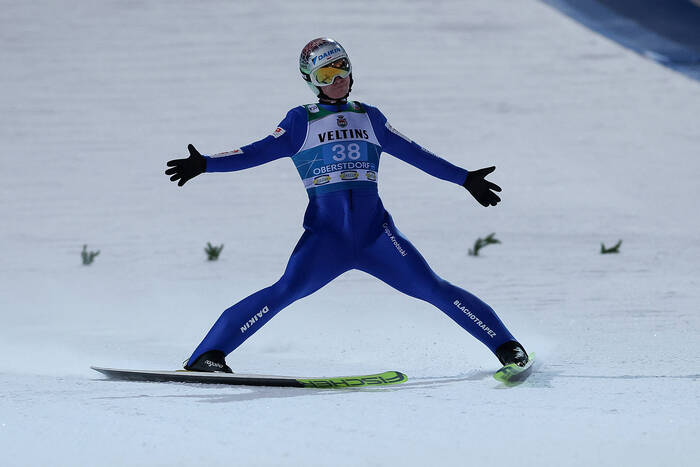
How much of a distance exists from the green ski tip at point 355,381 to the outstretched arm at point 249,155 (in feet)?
3.27

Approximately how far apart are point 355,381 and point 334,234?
661 millimetres

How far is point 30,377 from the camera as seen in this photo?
511cm

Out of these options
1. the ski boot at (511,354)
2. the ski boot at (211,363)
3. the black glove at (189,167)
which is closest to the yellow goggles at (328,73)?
the black glove at (189,167)

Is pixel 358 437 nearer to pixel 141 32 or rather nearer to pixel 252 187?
pixel 252 187

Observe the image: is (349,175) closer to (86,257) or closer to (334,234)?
(334,234)

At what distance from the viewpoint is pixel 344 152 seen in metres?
4.90

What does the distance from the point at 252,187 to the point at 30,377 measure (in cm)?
760

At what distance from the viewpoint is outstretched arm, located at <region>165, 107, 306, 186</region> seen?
4.71 meters

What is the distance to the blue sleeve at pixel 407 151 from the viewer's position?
508 cm

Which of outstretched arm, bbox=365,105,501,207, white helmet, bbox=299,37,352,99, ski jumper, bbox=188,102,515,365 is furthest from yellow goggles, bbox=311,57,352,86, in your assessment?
outstretched arm, bbox=365,105,501,207

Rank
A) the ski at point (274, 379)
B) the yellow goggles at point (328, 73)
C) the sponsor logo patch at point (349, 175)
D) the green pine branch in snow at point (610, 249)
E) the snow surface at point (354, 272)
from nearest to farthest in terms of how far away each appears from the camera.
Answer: the snow surface at point (354, 272), the ski at point (274, 379), the sponsor logo patch at point (349, 175), the yellow goggles at point (328, 73), the green pine branch in snow at point (610, 249)

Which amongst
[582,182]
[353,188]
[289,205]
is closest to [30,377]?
[353,188]

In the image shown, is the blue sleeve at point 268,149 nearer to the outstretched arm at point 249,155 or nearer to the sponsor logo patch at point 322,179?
the outstretched arm at point 249,155

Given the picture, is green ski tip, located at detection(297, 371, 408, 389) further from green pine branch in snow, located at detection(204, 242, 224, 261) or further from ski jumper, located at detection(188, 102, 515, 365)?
green pine branch in snow, located at detection(204, 242, 224, 261)
